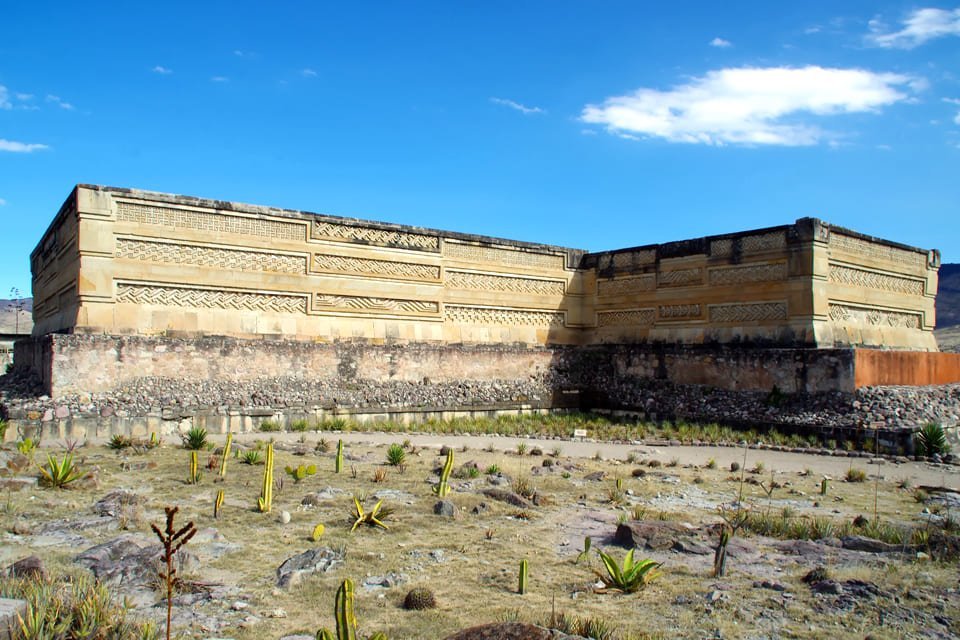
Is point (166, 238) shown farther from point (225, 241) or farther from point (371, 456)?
point (371, 456)

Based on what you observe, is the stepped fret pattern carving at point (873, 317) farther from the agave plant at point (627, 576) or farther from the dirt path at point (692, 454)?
the agave plant at point (627, 576)

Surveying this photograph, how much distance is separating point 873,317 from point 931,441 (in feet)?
12.4

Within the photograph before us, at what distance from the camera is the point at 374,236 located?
14.3 m

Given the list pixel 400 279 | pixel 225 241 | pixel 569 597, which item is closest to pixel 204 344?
pixel 225 241

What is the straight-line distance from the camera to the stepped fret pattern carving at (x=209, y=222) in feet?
38.8

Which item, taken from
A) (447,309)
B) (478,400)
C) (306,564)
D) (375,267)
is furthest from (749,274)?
(306,564)

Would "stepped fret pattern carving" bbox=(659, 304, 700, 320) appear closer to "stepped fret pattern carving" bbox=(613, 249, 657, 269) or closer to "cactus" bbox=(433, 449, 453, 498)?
"stepped fret pattern carving" bbox=(613, 249, 657, 269)

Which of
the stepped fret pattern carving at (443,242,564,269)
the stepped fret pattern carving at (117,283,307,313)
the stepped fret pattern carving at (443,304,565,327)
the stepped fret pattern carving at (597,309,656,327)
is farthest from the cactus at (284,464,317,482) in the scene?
the stepped fret pattern carving at (597,309,656,327)

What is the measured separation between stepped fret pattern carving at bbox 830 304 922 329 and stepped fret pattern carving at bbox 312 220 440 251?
7.97 meters

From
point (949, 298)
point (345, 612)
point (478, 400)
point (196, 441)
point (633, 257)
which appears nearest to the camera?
point (345, 612)

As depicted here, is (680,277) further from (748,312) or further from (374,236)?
(374,236)

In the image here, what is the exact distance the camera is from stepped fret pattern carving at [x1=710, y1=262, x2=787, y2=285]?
44.5ft

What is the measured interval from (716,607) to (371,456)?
6035 mm

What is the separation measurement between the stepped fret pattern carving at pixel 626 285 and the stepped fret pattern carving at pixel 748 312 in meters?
1.70
